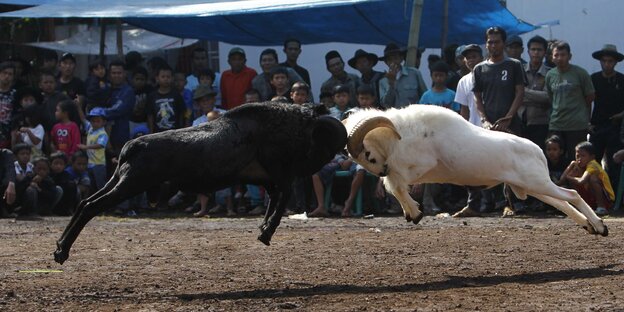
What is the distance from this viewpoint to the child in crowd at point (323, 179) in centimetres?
1455

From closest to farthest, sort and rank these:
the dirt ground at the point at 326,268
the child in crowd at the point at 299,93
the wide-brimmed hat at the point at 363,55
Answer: the dirt ground at the point at 326,268 < the child in crowd at the point at 299,93 < the wide-brimmed hat at the point at 363,55

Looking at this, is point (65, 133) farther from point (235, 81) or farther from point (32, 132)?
point (235, 81)

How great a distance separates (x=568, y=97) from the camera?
14.0 m

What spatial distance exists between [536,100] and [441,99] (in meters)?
1.25

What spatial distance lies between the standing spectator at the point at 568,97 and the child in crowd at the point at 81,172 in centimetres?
651

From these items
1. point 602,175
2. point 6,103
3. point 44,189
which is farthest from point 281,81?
point 602,175

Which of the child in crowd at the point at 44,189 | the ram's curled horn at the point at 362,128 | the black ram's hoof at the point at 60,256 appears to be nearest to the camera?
the black ram's hoof at the point at 60,256

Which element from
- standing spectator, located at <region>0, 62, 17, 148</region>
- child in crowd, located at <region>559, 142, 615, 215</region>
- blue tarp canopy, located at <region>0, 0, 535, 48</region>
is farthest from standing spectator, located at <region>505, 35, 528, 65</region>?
standing spectator, located at <region>0, 62, 17, 148</region>

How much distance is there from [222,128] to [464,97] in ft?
20.1

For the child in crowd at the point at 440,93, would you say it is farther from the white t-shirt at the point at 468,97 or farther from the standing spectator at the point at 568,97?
the standing spectator at the point at 568,97

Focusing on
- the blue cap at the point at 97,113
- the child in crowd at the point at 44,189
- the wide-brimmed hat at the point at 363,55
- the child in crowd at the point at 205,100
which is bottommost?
the child in crowd at the point at 44,189

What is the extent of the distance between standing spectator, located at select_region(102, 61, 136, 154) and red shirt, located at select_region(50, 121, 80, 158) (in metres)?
0.52

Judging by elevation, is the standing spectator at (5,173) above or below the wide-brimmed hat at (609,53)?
below

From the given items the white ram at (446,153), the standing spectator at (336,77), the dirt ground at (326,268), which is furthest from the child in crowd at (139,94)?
the white ram at (446,153)
